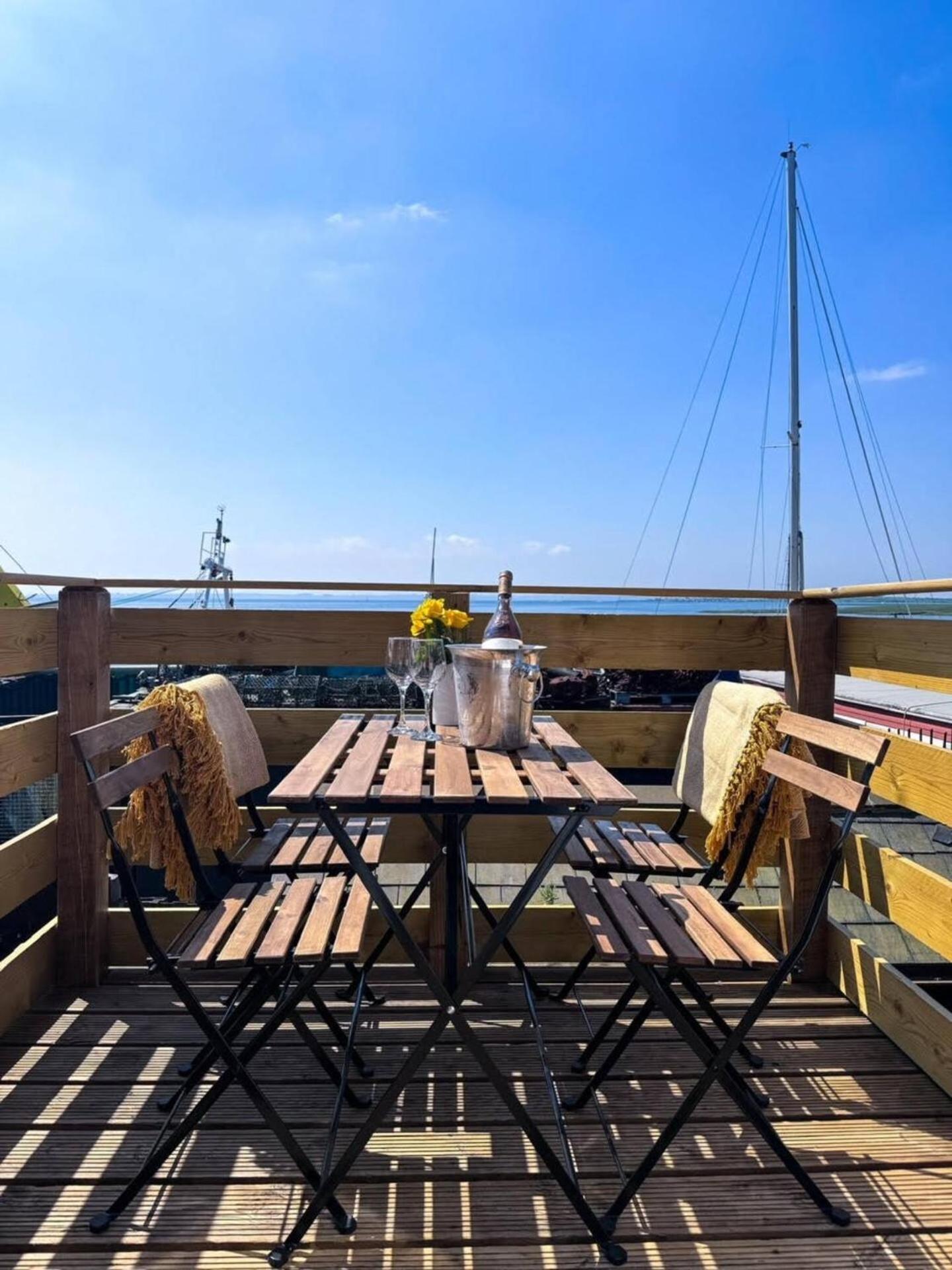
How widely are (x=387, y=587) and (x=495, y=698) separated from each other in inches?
29.4

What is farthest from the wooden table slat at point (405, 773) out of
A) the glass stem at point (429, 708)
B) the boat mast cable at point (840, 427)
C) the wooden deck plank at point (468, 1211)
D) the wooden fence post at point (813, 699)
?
the boat mast cable at point (840, 427)

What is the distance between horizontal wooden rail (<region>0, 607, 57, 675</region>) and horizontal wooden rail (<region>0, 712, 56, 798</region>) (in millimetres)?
162

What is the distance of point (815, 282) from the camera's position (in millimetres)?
13727

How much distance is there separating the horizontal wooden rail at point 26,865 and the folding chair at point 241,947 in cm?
67

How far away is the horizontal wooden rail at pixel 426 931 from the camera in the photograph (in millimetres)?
2451

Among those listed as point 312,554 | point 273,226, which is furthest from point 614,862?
point 312,554

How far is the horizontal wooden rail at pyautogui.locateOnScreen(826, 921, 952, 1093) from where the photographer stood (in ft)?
Answer: 5.98

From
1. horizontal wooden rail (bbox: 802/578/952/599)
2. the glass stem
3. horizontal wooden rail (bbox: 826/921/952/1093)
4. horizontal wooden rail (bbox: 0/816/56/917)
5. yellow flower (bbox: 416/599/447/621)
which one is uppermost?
horizontal wooden rail (bbox: 802/578/952/599)

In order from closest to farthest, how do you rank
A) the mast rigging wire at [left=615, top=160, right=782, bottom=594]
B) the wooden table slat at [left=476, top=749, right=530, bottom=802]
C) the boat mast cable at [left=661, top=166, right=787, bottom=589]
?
the wooden table slat at [left=476, top=749, right=530, bottom=802] < the boat mast cable at [left=661, top=166, right=787, bottom=589] < the mast rigging wire at [left=615, top=160, right=782, bottom=594]

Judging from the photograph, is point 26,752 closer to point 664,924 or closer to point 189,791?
point 189,791

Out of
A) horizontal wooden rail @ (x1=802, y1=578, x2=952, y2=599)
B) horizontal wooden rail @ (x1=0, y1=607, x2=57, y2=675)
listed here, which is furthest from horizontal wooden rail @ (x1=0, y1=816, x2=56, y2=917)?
horizontal wooden rail @ (x1=802, y1=578, x2=952, y2=599)

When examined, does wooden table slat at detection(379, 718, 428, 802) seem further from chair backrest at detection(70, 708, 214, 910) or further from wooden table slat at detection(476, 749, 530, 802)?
chair backrest at detection(70, 708, 214, 910)

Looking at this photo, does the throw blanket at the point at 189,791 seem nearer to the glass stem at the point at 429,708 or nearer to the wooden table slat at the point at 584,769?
the glass stem at the point at 429,708

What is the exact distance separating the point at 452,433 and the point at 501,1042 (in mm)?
14238
